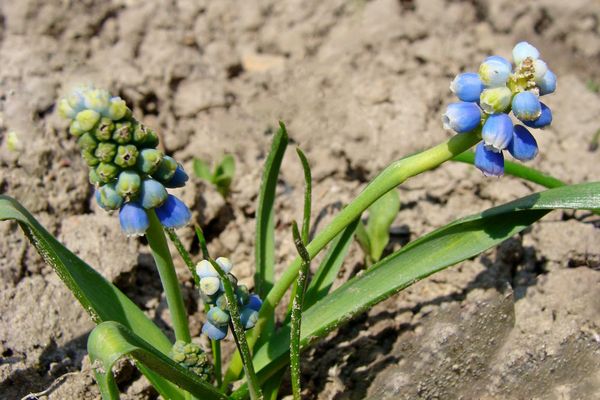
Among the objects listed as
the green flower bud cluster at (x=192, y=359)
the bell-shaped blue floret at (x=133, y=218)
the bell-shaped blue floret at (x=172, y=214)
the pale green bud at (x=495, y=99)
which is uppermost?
the bell-shaped blue floret at (x=133, y=218)

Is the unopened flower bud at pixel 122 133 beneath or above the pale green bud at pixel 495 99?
above

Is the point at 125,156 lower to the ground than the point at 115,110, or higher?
lower

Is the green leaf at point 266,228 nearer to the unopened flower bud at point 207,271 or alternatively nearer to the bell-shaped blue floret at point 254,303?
the bell-shaped blue floret at point 254,303

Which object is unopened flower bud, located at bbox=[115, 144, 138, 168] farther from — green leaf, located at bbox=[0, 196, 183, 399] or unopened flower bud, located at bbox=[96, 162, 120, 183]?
green leaf, located at bbox=[0, 196, 183, 399]

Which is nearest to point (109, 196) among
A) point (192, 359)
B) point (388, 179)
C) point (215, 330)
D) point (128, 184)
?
point (128, 184)

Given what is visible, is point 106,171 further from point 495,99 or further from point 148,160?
point 495,99

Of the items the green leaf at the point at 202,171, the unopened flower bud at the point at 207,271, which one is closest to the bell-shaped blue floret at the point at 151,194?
the unopened flower bud at the point at 207,271

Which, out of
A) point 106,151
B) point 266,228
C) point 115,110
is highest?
point 115,110
